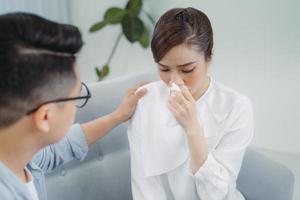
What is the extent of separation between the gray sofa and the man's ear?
0.53 m

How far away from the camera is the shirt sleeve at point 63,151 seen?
1.14 m

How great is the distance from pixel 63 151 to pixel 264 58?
1304mm

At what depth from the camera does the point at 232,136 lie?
1.21 metres

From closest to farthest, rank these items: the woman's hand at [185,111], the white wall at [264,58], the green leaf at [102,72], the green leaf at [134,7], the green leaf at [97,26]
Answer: the woman's hand at [185,111], the white wall at [264,58], the green leaf at [134,7], the green leaf at [97,26], the green leaf at [102,72]

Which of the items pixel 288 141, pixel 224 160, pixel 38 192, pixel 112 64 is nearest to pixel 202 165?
pixel 224 160

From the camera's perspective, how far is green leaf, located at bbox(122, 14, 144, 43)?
2.52 metres

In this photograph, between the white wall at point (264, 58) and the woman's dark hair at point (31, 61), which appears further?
the white wall at point (264, 58)

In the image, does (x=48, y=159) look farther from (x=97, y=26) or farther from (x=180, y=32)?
(x=97, y=26)

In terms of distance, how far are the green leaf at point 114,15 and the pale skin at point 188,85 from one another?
1.42 meters

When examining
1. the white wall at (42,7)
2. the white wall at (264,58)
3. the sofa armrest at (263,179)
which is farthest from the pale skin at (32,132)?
the white wall at (42,7)

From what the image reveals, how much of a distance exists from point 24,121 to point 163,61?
0.49 meters

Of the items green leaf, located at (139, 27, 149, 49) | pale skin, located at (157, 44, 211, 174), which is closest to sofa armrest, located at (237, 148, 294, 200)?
pale skin, located at (157, 44, 211, 174)

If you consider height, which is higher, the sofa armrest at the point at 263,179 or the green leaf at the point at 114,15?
the green leaf at the point at 114,15

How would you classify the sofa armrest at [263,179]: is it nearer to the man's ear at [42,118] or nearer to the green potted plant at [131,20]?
the man's ear at [42,118]
